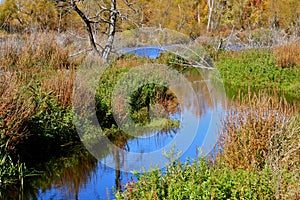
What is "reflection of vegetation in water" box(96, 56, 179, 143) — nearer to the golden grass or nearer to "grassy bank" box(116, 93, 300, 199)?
"grassy bank" box(116, 93, 300, 199)

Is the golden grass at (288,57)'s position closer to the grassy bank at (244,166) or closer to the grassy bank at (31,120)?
the grassy bank at (31,120)

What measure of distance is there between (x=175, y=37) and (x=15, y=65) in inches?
429

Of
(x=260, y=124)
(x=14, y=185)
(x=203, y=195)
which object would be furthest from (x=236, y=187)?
(x=14, y=185)

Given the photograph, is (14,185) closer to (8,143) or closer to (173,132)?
(8,143)

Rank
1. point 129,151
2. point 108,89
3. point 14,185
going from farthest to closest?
1. point 108,89
2. point 129,151
3. point 14,185

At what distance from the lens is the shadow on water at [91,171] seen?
18.8 ft

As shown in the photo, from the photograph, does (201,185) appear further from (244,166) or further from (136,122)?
(136,122)

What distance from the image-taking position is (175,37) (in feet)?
65.4

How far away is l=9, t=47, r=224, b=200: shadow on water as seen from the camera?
18.8ft

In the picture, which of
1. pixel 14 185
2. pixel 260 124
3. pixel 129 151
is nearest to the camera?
pixel 260 124

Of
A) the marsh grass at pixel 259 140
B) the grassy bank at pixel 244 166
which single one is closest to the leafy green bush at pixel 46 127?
the grassy bank at pixel 244 166

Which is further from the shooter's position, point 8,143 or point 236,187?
point 8,143

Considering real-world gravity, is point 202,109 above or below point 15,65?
below

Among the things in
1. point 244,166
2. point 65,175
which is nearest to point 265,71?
point 65,175
